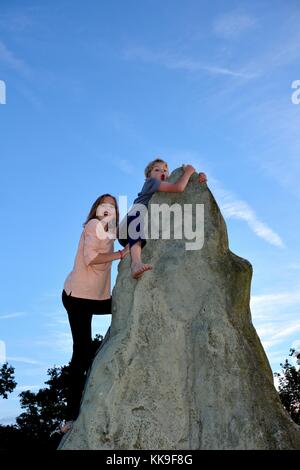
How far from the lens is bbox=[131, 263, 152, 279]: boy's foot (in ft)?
20.9

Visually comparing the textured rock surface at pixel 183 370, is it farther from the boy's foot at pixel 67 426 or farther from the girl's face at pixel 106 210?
the girl's face at pixel 106 210

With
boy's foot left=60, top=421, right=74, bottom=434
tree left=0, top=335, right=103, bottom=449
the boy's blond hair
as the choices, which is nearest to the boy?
the boy's blond hair

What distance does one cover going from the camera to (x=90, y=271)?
684 cm

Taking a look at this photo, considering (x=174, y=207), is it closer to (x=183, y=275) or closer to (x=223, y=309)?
(x=183, y=275)

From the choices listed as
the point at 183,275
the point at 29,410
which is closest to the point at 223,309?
the point at 183,275

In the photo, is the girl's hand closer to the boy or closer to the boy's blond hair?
A: the boy

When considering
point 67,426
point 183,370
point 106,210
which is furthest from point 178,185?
point 67,426

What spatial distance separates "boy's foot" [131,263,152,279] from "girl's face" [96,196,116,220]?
3.05 ft

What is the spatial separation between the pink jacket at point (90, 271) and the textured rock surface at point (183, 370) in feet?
0.97

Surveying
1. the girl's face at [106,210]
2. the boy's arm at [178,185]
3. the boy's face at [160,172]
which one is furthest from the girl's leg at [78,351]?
the boy's face at [160,172]

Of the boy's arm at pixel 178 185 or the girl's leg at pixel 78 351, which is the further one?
the boy's arm at pixel 178 185

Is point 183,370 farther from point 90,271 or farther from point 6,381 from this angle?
point 6,381

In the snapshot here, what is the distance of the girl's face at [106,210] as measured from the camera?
7.10 meters
